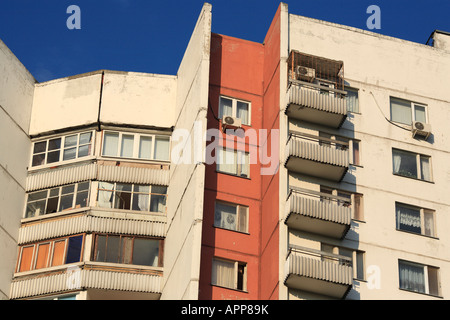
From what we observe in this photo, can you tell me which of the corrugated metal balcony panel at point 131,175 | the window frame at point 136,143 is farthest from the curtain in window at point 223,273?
the window frame at point 136,143

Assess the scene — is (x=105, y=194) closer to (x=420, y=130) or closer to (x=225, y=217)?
(x=225, y=217)

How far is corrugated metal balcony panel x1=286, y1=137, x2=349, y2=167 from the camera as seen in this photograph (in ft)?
156

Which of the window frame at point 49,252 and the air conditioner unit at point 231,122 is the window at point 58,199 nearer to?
the window frame at point 49,252

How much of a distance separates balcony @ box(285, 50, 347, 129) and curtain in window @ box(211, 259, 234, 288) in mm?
8480

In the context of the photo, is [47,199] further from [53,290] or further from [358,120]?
[358,120]

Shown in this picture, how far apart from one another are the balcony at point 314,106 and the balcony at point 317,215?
15.0ft

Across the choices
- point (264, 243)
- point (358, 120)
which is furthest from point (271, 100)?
point (264, 243)

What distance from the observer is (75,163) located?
53969mm

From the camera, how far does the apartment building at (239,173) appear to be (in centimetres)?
4666

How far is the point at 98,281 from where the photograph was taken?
4912cm

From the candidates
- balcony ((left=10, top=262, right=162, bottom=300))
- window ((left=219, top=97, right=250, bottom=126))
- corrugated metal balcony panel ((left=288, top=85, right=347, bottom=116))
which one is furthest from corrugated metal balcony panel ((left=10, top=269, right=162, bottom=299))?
corrugated metal balcony panel ((left=288, top=85, right=347, bottom=116))

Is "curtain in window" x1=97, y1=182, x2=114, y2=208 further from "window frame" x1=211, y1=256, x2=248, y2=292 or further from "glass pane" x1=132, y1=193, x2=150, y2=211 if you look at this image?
"window frame" x1=211, y1=256, x2=248, y2=292

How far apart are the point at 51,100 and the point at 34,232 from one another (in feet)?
27.6
